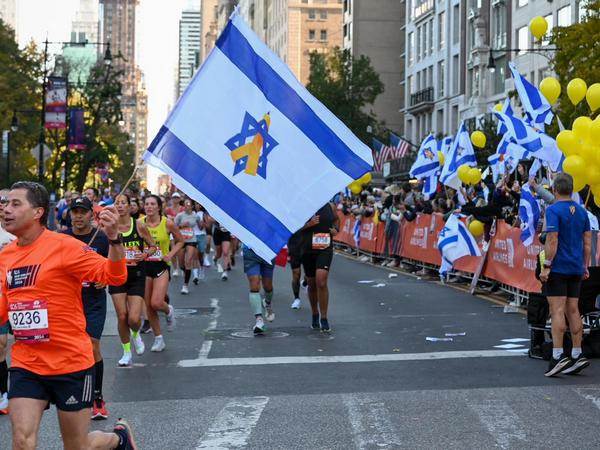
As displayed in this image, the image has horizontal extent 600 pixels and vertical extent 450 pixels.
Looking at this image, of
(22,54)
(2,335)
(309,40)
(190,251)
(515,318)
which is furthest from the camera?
(309,40)

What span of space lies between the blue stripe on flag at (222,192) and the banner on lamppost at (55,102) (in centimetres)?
3075

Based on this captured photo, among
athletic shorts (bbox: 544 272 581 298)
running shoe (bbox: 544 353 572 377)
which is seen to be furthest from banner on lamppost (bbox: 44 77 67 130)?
running shoe (bbox: 544 353 572 377)

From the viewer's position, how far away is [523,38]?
165 feet

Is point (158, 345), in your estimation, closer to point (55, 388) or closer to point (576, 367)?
point (576, 367)

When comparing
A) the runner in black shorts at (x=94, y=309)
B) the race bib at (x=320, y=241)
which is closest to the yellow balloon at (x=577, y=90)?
the race bib at (x=320, y=241)

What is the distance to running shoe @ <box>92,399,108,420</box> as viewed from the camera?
27.1 feet

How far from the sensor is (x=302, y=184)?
33.0 ft

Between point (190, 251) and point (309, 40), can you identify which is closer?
point (190, 251)

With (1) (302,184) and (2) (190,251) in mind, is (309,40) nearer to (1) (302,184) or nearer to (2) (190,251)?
(2) (190,251)

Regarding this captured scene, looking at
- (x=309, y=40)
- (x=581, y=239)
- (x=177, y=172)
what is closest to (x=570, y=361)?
(x=581, y=239)

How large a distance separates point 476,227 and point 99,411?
1173 centimetres

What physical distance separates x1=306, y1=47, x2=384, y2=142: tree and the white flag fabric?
2024 inches

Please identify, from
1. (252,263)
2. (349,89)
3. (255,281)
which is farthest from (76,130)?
(255,281)

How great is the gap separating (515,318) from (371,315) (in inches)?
81.9
